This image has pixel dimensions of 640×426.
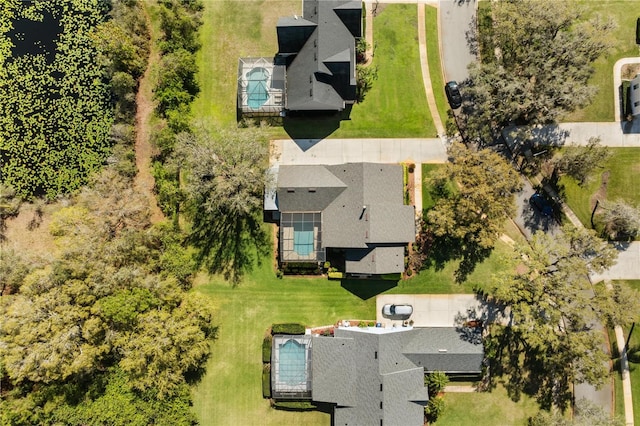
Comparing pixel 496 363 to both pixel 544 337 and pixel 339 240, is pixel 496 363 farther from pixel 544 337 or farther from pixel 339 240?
pixel 339 240

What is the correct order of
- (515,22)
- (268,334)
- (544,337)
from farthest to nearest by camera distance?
(268,334) < (515,22) < (544,337)

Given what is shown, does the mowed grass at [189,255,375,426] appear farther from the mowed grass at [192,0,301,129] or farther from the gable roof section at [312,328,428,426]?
the mowed grass at [192,0,301,129]

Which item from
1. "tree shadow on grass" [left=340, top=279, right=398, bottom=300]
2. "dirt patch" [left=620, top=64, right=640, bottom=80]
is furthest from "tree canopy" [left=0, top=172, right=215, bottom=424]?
"dirt patch" [left=620, top=64, right=640, bottom=80]

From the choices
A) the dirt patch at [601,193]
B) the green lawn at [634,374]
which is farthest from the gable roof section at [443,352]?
the dirt patch at [601,193]

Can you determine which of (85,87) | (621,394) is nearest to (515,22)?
(621,394)

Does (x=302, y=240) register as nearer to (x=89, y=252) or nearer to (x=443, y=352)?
(x=443, y=352)

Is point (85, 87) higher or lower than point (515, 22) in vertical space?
lower

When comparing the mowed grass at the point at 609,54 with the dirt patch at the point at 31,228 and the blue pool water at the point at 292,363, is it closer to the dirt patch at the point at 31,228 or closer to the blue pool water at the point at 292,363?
the blue pool water at the point at 292,363
